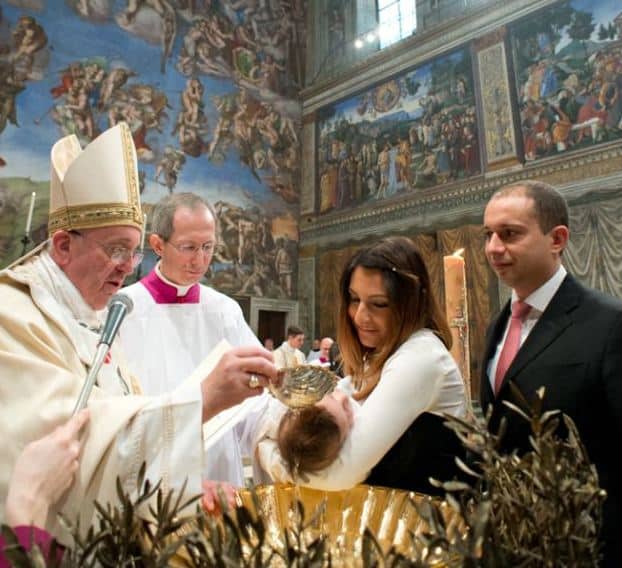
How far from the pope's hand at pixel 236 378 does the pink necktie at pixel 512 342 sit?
105cm

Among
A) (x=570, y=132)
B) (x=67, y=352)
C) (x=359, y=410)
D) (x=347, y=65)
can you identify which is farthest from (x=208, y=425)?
(x=347, y=65)

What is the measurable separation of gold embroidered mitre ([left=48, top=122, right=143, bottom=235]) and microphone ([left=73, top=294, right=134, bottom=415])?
575mm

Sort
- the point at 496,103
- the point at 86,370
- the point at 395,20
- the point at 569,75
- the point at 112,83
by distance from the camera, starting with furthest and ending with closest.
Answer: the point at 395,20 → the point at 112,83 → the point at 496,103 → the point at 569,75 → the point at 86,370

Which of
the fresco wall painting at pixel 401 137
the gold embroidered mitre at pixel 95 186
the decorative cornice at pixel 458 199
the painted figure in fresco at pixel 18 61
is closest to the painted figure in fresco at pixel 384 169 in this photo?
the fresco wall painting at pixel 401 137

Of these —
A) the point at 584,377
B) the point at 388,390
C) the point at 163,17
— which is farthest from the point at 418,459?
the point at 163,17

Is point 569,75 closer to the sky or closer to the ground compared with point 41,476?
closer to the sky

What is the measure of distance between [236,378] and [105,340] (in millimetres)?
325

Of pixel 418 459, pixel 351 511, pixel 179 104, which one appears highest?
pixel 179 104

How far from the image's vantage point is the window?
1321cm

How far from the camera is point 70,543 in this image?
1.19 m

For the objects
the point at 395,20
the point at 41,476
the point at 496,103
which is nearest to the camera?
the point at 41,476

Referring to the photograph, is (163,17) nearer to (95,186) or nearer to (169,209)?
(169,209)

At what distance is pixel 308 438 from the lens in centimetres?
137

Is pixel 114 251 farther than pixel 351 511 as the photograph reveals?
Yes
